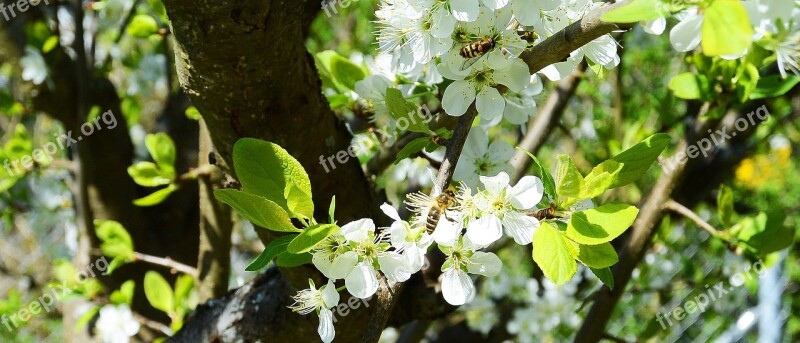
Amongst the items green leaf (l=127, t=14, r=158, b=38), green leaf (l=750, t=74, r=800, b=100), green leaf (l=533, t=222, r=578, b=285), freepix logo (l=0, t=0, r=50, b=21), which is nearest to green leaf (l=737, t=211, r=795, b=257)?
green leaf (l=750, t=74, r=800, b=100)

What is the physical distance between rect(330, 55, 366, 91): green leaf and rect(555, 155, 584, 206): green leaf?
0.48m

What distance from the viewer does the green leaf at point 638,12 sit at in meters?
0.50

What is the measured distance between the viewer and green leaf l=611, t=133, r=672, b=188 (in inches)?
23.7

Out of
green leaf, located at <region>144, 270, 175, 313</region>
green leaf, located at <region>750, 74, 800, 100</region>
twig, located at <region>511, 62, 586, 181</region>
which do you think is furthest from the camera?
twig, located at <region>511, 62, 586, 181</region>

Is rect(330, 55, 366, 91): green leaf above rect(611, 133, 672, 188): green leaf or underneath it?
underneath

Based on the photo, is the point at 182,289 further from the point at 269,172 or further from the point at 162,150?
the point at 269,172

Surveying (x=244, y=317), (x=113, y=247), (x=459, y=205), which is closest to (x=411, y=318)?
(x=244, y=317)

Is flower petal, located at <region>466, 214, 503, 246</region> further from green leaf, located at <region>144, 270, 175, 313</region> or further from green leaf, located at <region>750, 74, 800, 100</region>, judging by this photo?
green leaf, located at <region>144, 270, 175, 313</region>

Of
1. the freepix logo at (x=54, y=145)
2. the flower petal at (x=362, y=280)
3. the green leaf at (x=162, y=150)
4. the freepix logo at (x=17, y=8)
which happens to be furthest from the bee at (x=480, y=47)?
the freepix logo at (x=17, y=8)

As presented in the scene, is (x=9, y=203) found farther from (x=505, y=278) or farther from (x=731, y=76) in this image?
(x=731, y=76)

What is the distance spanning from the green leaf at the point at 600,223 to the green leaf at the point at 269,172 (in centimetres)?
24

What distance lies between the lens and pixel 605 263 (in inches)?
24.1

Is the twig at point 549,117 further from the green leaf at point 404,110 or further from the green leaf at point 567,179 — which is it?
the green leaf at point 567,179

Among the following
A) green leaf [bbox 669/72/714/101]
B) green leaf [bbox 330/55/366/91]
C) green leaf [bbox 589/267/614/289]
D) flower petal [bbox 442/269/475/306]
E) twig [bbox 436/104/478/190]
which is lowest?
green leaf [bbox 669/72/714/101]
